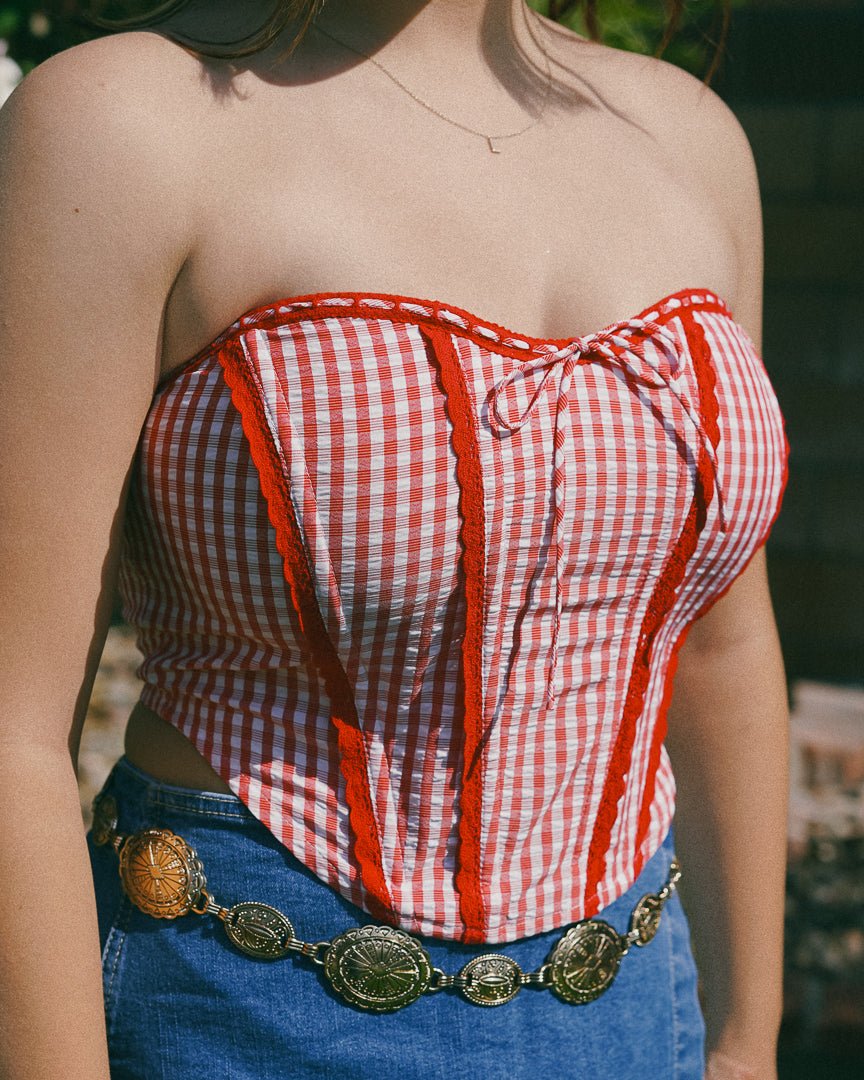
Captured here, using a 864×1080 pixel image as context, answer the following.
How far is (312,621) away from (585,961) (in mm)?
432

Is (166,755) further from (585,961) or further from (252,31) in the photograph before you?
(252,31)

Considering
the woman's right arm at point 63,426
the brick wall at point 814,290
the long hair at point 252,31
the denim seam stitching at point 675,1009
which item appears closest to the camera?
the woman's right arm at point 63,426

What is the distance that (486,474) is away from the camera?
0.98 meters

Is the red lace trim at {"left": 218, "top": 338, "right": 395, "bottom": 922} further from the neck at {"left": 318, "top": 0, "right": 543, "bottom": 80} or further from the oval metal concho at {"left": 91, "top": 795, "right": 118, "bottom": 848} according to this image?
the neck at {"left": 318, "top": 0, "right": 543, "bottom": 80}

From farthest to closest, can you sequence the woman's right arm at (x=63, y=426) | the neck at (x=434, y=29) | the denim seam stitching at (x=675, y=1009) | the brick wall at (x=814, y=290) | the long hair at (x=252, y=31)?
the brick wall at (x=814, y=290) < the denim seam stitching at (x=675, y=1009) < the neck at (x=434, y=29) < the long hair at (x=252, y=31) < the woman's right arm at (x=63, y=426)

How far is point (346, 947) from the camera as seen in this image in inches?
41.1

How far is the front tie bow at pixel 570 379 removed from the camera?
100 cm

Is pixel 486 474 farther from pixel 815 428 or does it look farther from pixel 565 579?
pixel 815 428

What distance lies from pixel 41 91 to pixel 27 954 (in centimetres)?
67

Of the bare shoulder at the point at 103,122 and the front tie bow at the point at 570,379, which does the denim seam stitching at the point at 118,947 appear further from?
the bare shoulder at the point at 103,122

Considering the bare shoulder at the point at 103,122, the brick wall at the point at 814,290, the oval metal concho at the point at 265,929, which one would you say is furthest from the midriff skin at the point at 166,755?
the brick wall at the point at 814,290

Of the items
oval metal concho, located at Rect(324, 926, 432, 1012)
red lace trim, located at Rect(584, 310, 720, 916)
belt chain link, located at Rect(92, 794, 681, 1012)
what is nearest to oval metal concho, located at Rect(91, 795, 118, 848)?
belt chain link, located at Rect(92, 794, 681, 1012)

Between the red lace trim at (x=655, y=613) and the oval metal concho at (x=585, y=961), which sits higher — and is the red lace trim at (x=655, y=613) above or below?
above

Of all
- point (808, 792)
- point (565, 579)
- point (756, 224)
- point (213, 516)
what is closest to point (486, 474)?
point (565, 579)
